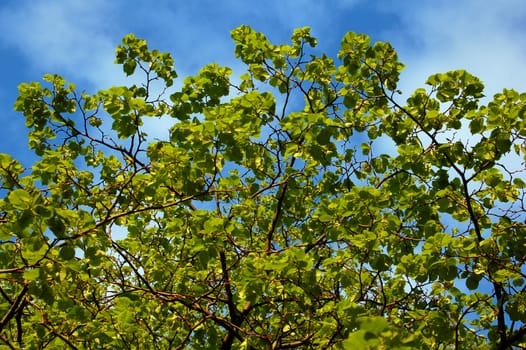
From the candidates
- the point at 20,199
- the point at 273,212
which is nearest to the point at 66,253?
the point at 20,199

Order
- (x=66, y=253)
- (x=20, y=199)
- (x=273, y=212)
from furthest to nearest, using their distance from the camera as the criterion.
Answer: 1. (x=273, y=212)
2. (x=66, y=253)
3. (x=20, y=199)

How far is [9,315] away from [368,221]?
405 centimetres

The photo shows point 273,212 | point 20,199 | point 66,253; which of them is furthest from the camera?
point 273,212

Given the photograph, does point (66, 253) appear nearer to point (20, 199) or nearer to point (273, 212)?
point (20, 199)

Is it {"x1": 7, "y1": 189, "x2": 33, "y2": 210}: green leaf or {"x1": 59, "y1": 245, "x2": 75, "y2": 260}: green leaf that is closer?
{"x1": 7, "y1": 189, "x2": 33, "y2": 210}: green leaf

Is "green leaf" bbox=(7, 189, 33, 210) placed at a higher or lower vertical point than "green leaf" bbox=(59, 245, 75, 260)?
higher

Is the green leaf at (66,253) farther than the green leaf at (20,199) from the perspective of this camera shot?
Yes

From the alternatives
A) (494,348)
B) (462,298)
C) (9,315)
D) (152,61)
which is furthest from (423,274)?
(152,61)

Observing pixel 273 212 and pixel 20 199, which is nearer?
pixel 20 199

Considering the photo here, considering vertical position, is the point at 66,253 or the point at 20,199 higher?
the point at 20,199

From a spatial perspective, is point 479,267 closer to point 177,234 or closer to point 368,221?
point 368,221

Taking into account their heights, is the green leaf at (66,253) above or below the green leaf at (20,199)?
below

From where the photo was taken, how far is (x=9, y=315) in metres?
4.82

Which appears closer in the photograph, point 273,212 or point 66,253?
point 66,253
